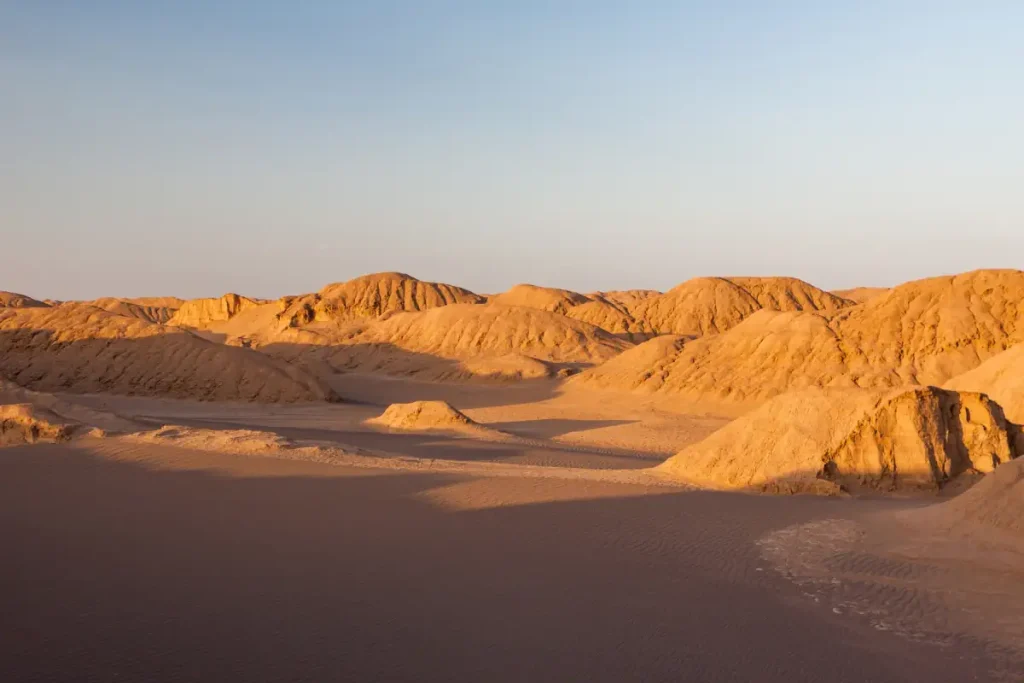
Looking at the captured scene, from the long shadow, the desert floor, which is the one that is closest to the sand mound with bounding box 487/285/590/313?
the desert floor

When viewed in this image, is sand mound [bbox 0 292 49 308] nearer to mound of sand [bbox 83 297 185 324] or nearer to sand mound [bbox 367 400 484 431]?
mound of sand [bbox 83 297 185 324]

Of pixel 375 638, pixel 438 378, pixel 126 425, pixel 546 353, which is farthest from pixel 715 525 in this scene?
pixel 546 353

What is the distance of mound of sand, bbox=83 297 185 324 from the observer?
116875 millimetres

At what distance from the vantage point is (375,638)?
6.25 meters

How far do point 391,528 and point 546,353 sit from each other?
4943cm

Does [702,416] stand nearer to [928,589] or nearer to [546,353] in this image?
[546,353]

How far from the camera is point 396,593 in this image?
731 cm

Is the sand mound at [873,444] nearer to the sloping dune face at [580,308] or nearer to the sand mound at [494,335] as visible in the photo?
the sand mound at [494,335]

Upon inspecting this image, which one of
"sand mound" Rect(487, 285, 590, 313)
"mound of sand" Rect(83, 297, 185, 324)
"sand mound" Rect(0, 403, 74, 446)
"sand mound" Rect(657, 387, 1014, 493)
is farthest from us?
"mound of sand" Rect(83, 297, 185, 324)

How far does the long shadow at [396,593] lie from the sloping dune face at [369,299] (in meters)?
69.7

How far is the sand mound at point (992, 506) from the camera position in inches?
366

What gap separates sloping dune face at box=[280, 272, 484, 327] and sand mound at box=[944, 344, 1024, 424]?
61086mm

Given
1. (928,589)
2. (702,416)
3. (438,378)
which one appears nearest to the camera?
(928,589)

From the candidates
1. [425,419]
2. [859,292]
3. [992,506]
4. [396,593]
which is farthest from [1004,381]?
[859,292]
